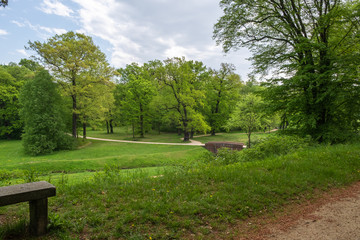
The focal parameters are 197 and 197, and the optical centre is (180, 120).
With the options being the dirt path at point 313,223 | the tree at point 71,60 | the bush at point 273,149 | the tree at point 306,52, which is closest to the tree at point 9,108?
the tree at point 71,60

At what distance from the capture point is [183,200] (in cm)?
414

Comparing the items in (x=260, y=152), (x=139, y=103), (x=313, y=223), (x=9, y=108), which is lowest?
(x=313, y=223)

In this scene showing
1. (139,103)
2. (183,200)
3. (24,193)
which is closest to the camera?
(24,193)

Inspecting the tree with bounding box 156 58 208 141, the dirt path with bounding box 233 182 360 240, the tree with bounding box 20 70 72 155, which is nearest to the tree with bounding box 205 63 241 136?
the tree with bounding box 156 58 208 141

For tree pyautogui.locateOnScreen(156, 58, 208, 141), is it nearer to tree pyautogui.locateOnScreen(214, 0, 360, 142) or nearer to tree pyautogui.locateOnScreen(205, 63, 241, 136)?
tree pyautogui.locateOnScreen(205, 63, 241, 136)

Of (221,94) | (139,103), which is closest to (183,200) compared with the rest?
(139,103)

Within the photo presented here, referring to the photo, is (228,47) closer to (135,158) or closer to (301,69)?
(301,69)

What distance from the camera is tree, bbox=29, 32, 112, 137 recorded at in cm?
2372

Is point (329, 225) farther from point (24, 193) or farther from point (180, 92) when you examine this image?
point (180, 92)

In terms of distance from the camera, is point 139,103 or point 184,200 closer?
point 184,200

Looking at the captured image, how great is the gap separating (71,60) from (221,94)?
85.2ft

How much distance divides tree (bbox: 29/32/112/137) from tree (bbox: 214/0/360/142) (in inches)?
766

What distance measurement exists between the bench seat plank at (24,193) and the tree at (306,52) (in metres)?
10.7

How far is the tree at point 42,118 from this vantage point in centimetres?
2075
